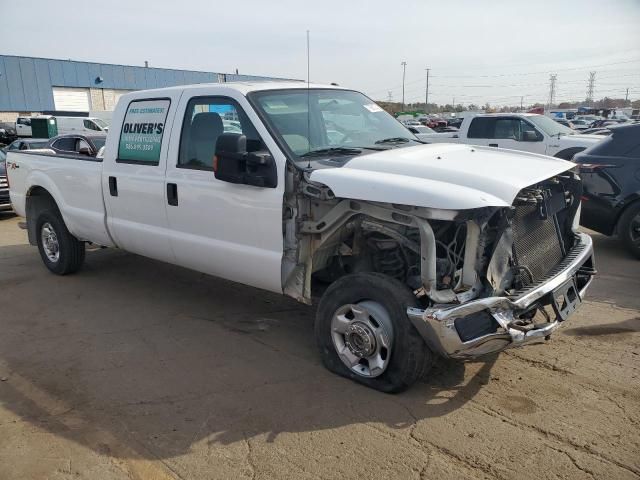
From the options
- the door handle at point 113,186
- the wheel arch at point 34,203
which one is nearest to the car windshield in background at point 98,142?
the wheel arch at point 34,203

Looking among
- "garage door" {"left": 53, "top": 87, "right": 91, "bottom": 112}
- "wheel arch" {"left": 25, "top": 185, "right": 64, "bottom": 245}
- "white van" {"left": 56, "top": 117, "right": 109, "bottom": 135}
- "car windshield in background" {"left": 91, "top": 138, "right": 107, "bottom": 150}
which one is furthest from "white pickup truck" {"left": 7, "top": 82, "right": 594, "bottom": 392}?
"garage door" {"left": 53, "top": 87, "right": 91, "bottom": 112}

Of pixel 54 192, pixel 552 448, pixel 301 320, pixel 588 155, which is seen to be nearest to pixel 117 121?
pixel 54 192

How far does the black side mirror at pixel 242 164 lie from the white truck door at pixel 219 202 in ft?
0.23

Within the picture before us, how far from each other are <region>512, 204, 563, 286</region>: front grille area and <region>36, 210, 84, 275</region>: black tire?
5.17 metres

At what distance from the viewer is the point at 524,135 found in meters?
11.8

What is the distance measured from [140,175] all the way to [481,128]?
946 centimetres

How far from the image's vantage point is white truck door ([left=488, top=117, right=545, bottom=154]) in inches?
466

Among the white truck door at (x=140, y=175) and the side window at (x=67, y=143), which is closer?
the white truck door at (x=140, y=175)

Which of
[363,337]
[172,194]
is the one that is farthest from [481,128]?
[363,337]

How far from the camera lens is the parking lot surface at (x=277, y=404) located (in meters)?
2.97

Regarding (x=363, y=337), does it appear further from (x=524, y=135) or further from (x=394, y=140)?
(x=524, y=135)

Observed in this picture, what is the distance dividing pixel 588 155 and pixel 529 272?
448 cm

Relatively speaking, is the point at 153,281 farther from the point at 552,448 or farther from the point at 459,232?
the point at 552,448

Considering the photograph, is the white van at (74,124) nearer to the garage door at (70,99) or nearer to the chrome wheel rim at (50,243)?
the garage door at (70,99)
